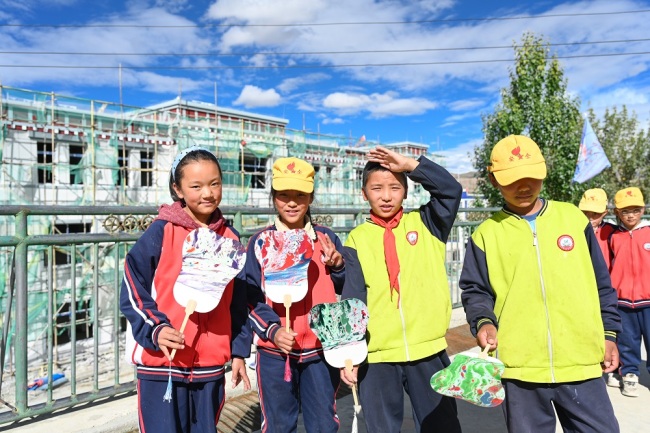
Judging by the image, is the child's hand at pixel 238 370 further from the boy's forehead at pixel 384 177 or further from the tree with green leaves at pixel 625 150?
the tree with green leaves at pixel 625 150

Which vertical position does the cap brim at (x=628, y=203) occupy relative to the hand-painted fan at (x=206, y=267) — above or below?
above

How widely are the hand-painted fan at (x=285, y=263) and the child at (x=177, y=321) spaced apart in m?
0.18

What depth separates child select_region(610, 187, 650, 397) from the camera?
12.3 ft

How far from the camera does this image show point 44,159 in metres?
17.4

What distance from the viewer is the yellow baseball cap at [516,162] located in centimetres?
198

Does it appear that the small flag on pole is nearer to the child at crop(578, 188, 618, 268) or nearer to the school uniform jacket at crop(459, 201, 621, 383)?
the child at crop(578, 188, 618, 268)

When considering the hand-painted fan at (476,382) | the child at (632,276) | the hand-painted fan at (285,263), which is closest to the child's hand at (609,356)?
the hand-painted fan at (476,382)

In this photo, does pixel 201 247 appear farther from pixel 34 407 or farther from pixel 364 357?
pixel 34 407

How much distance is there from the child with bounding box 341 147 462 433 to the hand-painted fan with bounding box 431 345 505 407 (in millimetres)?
355

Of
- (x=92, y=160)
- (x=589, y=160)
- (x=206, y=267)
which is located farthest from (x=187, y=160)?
(x=92, y=160)

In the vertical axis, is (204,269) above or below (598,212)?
below

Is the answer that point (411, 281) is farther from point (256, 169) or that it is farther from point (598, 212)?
point (256, 169)

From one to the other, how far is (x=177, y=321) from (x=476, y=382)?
1.14 m

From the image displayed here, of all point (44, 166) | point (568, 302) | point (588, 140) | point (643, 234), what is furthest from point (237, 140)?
point (568, 302)
